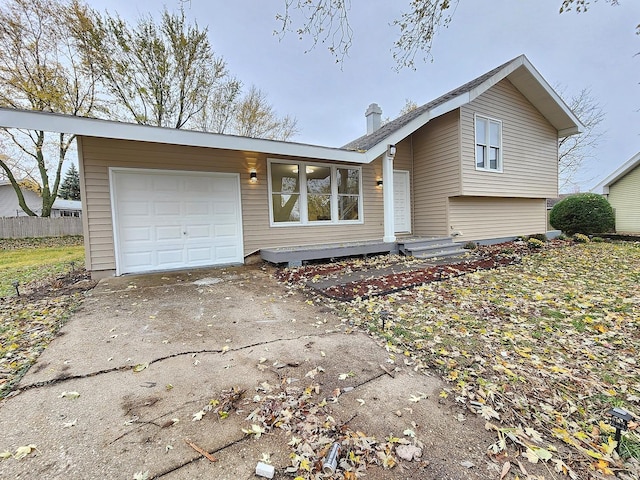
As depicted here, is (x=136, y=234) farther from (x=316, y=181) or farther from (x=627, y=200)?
(x=627, y=200)

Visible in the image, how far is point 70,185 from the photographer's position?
2638 centimetres

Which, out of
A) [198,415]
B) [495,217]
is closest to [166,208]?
[198,415]

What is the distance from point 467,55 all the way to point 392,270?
10.0 m

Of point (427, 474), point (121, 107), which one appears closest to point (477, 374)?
point (427, 474)

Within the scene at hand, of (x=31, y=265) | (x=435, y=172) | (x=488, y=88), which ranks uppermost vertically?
(x=488, y=88)

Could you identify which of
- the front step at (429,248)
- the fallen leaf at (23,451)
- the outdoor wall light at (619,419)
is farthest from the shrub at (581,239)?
the fallen leaf at (23,451)

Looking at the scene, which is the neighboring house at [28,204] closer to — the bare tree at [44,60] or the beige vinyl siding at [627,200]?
the bare tree at [44,60]

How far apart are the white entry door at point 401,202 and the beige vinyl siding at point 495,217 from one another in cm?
146

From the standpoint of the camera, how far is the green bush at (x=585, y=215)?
1039 cm

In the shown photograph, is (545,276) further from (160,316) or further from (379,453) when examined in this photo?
(160,316)

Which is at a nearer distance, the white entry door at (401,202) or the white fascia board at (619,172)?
the white entry door at (401,202)

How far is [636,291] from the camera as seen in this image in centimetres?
445

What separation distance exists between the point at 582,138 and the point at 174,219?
2595 cm

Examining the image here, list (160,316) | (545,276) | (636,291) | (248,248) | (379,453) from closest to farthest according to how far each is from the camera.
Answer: (379,453)
(160,316)
(636,291)
(545,276)
(248,248)
